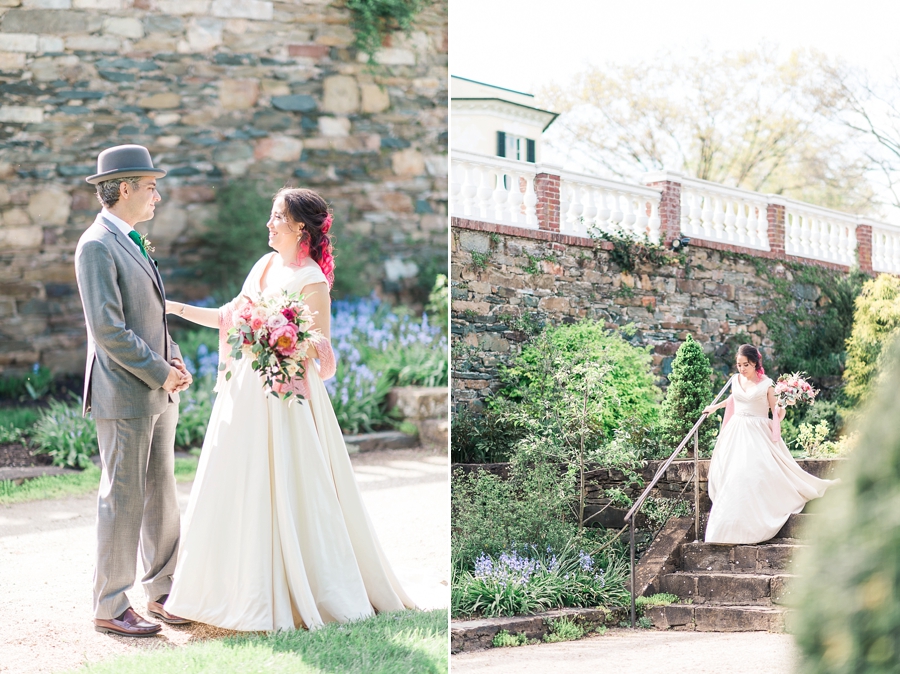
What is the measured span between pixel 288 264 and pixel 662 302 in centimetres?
169

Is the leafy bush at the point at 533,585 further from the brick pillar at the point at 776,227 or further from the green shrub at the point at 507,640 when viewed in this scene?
the brick pillar at the point at 776,227

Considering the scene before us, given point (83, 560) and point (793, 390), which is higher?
point (793, 390)

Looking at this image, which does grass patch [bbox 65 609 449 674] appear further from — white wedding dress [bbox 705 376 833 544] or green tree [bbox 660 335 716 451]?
green tree [bbox 660 335 716 451]

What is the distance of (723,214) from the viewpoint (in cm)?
407

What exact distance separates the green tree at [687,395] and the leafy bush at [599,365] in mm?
77


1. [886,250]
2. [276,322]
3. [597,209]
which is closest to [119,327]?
[276,322]

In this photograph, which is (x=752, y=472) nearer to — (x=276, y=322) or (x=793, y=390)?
(x=793, y=390)

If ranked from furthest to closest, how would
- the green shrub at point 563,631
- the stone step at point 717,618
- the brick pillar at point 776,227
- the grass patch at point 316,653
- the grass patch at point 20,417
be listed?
the grass patch at point 20,417 → the brick pillar at point 776,227 → the green shrub at point 563,631 → the stone step at point 717,618 → the grass patch at point 316,653

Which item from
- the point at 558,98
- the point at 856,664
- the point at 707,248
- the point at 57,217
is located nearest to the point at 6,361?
the point at 57,217

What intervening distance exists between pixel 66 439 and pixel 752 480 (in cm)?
518

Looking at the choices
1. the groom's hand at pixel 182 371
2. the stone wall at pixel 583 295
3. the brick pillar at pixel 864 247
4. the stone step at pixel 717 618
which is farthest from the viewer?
the stone wall at pixel 583 295

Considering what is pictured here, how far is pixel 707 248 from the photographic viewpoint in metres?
4.07

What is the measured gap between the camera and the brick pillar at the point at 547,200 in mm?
4023

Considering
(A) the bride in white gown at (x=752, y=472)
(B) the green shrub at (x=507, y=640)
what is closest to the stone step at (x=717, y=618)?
(A) the bride in white gown at (x=752, y=472)
